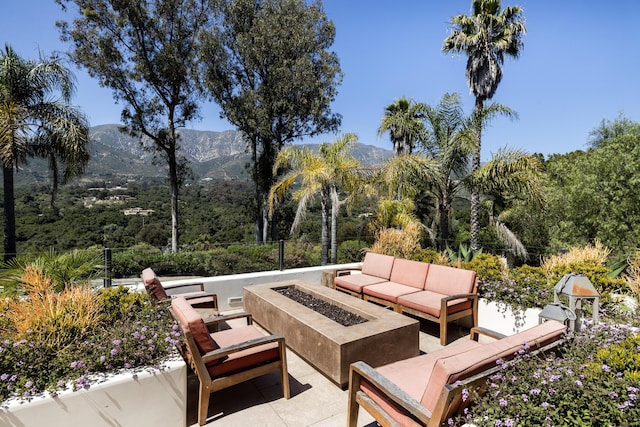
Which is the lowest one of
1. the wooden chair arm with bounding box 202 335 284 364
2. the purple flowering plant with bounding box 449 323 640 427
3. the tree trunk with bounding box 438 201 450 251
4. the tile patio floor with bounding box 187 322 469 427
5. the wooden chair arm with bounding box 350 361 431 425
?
the tile patio floor with bounding box 187 322 469 427

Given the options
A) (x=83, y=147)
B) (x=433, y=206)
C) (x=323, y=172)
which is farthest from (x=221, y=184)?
(x=323, y=172)

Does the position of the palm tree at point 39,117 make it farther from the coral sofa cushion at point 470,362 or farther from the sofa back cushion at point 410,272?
the coral sofa cushion at point 470,362

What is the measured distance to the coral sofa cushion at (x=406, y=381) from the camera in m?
1.98

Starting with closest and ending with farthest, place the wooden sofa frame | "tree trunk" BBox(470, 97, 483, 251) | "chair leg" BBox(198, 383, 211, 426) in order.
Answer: the wooden sofa frame, "chair leg" BBox(198, 383, 211, 426), "tree trunk" BBox(470, 97, 483, 251)

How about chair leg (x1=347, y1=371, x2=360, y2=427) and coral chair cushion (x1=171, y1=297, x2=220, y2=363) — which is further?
coral chair cushion (x1=171, y1=297, x2=220, y2=363)

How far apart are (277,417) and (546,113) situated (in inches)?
518

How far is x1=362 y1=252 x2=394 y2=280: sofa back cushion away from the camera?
5430 millimetres

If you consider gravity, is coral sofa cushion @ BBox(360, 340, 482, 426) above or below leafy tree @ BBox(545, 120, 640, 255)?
below

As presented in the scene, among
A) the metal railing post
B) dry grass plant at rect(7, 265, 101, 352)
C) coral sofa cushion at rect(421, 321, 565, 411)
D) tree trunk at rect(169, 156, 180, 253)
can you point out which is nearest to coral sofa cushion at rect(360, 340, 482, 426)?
coral sofa cushion at rect(421, 321, 565, 411)

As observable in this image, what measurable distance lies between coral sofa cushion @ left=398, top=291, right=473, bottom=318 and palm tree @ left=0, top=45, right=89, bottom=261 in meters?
9.14

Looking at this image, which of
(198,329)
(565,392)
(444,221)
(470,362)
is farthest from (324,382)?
(444,221)

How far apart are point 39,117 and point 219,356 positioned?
9625mm

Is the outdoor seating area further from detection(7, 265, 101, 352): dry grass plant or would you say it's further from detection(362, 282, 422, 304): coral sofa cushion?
detection(362, 282, 422, 304): coral sofa cushion

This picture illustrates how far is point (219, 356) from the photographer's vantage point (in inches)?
97.7
